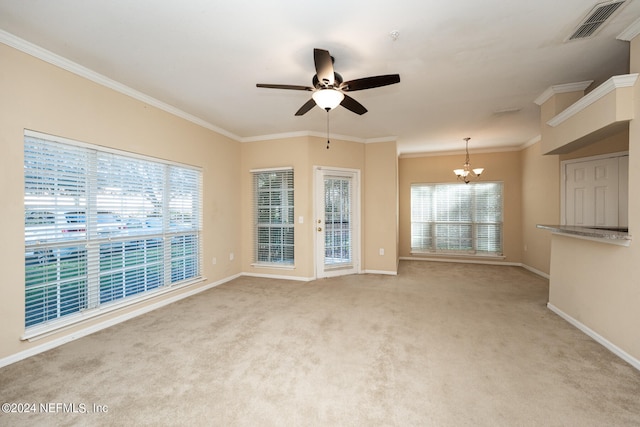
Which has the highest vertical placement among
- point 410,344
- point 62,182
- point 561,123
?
point 561,123

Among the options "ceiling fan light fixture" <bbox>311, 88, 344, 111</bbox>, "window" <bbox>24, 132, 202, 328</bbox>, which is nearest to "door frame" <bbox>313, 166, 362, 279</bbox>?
"window" <bbox>24, 132, 202, 328</bbox>

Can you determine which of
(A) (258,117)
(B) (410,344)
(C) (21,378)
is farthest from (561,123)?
(C) (21,378)

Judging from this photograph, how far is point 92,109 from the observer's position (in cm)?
274

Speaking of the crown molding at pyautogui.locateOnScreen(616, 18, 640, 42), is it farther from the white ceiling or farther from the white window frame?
the white window frame

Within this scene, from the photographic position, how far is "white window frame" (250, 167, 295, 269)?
16.1 feet

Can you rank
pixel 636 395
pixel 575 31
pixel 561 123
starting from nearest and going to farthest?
pixel 636 395 → pixel 575 31 → pixel 561 123

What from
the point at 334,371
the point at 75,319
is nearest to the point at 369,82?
the point at 334,371

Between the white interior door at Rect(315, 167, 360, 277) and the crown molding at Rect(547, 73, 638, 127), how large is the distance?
313cm

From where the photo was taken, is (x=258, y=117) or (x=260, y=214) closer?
(x=258, y=117)

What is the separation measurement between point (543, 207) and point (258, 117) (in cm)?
559

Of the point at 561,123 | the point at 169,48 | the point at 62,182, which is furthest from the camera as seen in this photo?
the point at 561,123

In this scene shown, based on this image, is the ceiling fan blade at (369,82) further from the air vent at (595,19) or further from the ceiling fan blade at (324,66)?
the air vent at (595,19)

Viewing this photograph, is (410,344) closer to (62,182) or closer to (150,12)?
(150,12)

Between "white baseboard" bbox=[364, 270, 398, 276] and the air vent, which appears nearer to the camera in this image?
the air vent
